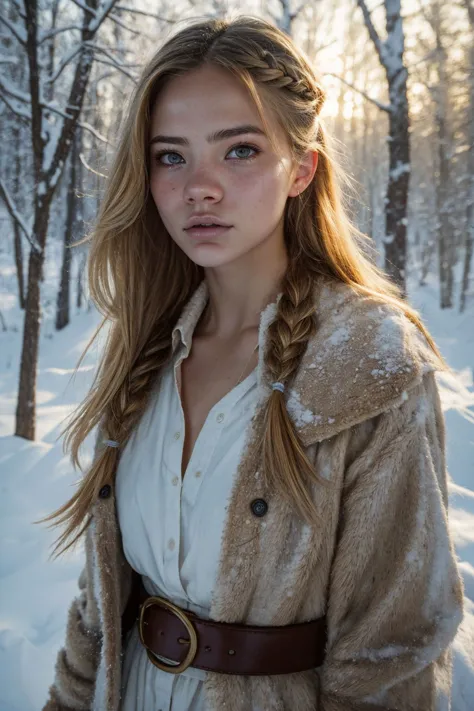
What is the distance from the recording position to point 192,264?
213 cm

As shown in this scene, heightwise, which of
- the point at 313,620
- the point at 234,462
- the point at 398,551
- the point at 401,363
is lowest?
the point at 313,620

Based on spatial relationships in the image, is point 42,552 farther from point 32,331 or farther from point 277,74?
point 277,74

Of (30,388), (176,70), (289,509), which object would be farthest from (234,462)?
(30,388)

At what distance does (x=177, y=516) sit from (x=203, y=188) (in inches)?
34.7

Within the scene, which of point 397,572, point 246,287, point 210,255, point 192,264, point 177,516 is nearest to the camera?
point 397,572

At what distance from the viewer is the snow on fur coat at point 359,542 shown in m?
1.25

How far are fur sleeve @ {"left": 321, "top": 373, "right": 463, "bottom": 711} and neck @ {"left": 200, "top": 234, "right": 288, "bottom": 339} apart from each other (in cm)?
62

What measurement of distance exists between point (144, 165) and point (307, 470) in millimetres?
1058

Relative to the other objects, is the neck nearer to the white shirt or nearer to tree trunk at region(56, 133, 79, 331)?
the white shirt

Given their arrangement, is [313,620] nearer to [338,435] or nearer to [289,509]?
[289,509]

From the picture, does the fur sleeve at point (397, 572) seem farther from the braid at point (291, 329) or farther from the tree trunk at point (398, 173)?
the tree trunk at point (398, 173)

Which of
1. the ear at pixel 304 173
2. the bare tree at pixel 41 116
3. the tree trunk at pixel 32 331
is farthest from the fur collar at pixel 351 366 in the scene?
the tree trunk at pixel 32 331

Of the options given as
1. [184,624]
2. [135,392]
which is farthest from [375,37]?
[184,624]

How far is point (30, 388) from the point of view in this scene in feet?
22.3
